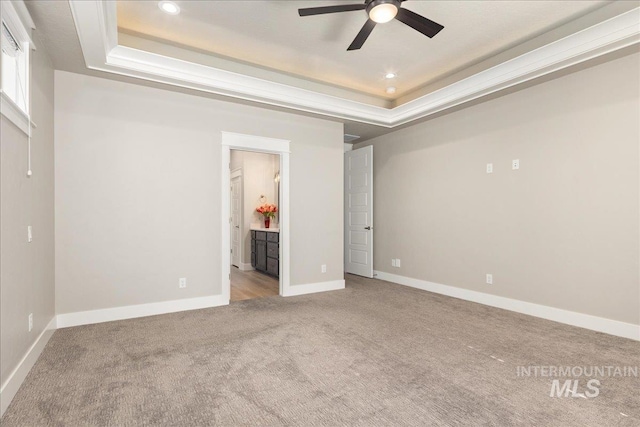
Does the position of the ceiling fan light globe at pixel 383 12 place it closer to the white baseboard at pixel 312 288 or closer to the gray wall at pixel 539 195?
the gray wall at pixel 539 195

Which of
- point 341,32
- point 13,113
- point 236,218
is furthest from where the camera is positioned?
point 236,218

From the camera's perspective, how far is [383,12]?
2.54 meters

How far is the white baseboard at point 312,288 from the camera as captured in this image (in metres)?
4.67

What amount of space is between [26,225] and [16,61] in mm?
1195

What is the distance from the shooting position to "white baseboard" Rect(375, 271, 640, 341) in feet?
10.3

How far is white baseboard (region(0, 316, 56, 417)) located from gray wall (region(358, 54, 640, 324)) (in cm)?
458

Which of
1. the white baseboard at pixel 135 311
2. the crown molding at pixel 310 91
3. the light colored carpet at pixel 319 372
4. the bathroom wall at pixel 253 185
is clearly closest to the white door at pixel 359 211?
the crown molding at pixel 310 91

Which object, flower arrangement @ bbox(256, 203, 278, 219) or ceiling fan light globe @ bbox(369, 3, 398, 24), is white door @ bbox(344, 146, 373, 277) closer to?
flower arrangement @ bbox(256, 203, 278, 219)

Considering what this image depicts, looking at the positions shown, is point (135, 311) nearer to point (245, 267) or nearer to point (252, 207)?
point (245, 267)

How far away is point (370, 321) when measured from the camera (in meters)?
3.54

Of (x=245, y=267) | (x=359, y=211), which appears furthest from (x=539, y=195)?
(x=245, y=267)

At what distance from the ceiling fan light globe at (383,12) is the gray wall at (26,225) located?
2.58 m

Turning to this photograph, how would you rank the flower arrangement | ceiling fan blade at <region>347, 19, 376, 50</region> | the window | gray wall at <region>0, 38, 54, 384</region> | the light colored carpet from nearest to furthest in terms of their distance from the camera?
the light colored carpet, gray wall at <region>0, 38, 54, 384</region>, the window, ceiling fan blade at <region>347, 19, 376, 50</region>, the flower arrangement

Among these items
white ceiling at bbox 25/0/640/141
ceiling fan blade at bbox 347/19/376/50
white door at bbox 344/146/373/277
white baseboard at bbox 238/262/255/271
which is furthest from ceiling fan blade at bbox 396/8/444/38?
white baseboard at bbox 238/262/255/271
